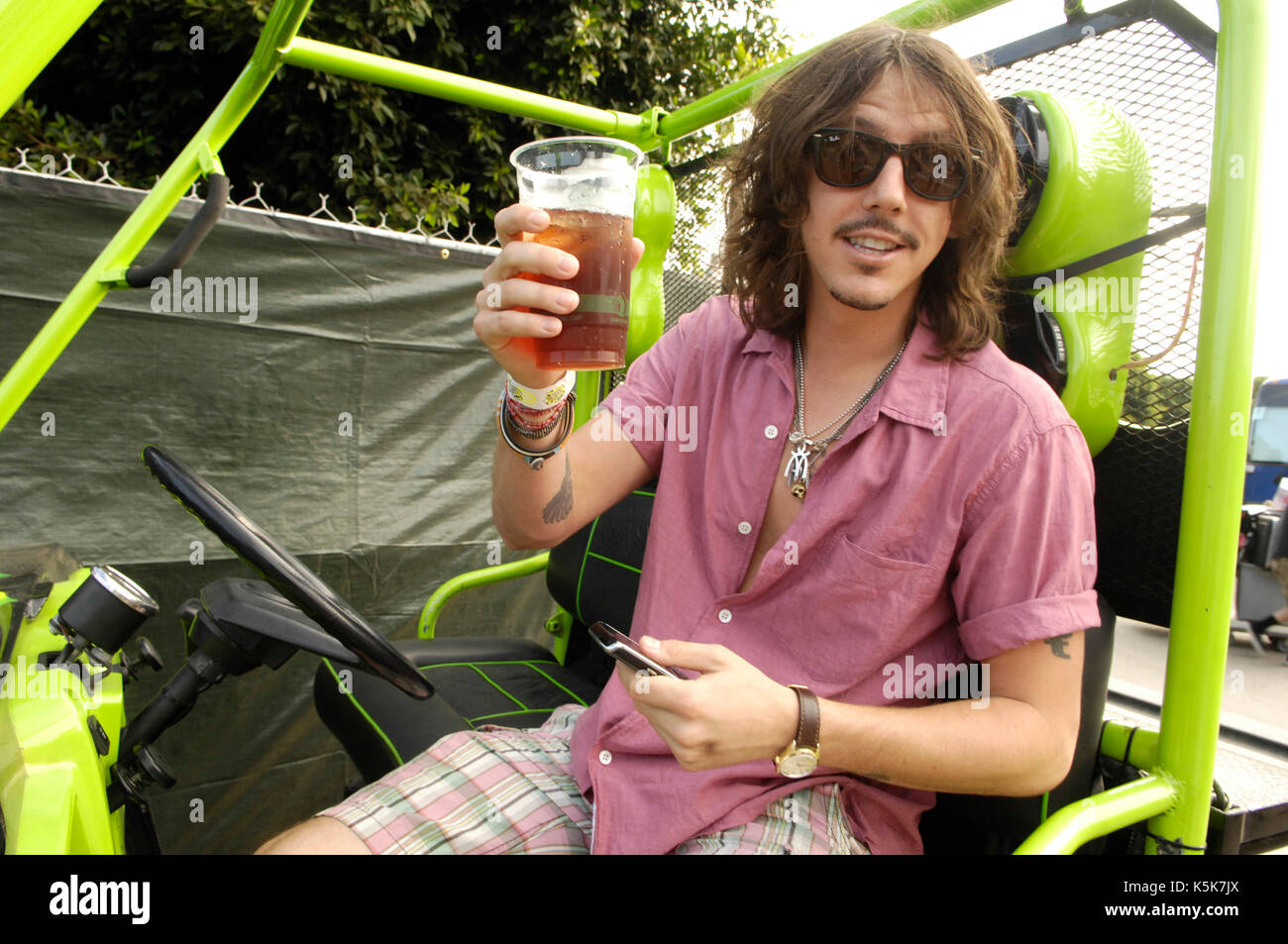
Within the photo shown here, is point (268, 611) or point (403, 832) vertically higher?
point (268, 611)

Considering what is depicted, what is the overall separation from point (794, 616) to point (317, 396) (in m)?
2.16

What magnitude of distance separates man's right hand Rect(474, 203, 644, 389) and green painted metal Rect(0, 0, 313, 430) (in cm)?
86

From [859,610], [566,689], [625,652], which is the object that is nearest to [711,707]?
[625,652]

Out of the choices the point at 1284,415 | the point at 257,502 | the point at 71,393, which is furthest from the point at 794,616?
the point at 1284,415

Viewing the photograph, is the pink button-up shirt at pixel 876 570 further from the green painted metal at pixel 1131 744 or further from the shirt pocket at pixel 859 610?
the green painted metal at pixel 1131 744

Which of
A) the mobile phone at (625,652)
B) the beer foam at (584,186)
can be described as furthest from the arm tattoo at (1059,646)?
the beer foam at (584,186)

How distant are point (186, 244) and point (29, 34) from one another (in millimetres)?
860

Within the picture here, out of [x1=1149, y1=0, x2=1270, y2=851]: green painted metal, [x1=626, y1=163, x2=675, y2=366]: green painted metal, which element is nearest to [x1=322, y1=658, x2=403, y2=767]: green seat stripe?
[x1=626, y1=163, x2=675, y2=366]: green painted metal

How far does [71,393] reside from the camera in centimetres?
249

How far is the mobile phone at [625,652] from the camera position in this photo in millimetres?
944

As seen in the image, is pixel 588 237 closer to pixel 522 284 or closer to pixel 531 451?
pixel 522 284

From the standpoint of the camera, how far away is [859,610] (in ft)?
4.05
